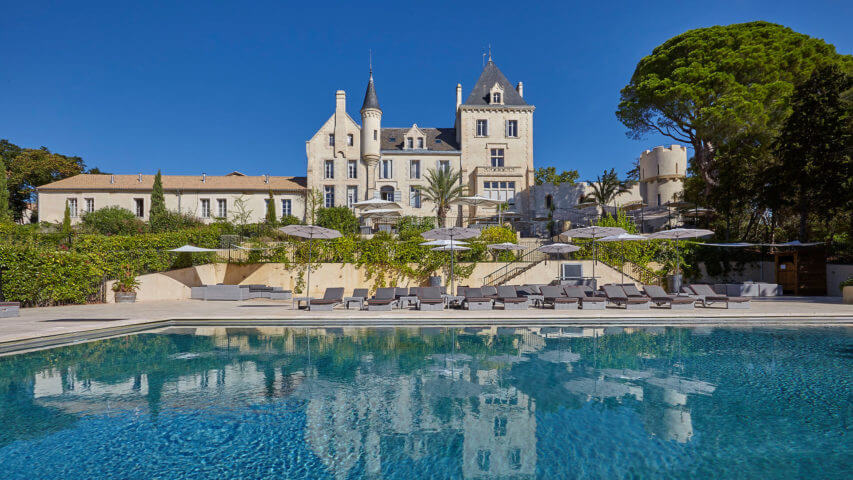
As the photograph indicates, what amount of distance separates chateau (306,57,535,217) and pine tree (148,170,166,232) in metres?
11.3

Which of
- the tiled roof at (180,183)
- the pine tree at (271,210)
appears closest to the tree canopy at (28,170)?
the tiled roof at (180,183)

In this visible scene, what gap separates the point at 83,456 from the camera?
4.19 meters

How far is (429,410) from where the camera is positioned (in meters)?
5.40

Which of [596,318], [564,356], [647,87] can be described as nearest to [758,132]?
[647,87]

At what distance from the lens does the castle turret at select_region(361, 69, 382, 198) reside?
108 ft

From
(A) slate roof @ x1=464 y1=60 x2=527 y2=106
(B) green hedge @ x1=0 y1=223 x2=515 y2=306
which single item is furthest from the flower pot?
(A) slate roof @ x1=464 y1=60 x2=527 y2=106

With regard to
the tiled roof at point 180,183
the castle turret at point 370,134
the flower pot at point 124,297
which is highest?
the castle turret at point 370,134

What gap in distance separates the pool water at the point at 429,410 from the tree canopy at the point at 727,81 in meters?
18.5

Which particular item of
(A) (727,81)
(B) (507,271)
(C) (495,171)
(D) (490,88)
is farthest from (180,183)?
(A) (727,81)

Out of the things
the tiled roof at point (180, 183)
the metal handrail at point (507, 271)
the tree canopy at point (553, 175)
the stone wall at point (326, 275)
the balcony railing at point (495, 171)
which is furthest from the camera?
the tree canopy at point (553, 175)

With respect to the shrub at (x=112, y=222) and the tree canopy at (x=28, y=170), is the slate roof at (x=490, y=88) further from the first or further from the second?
the tree canopy at (x=28, y=170)

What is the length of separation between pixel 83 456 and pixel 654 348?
926 centimetres

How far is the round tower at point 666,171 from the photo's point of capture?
37.2 m

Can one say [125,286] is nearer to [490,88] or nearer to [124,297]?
[124,297]
